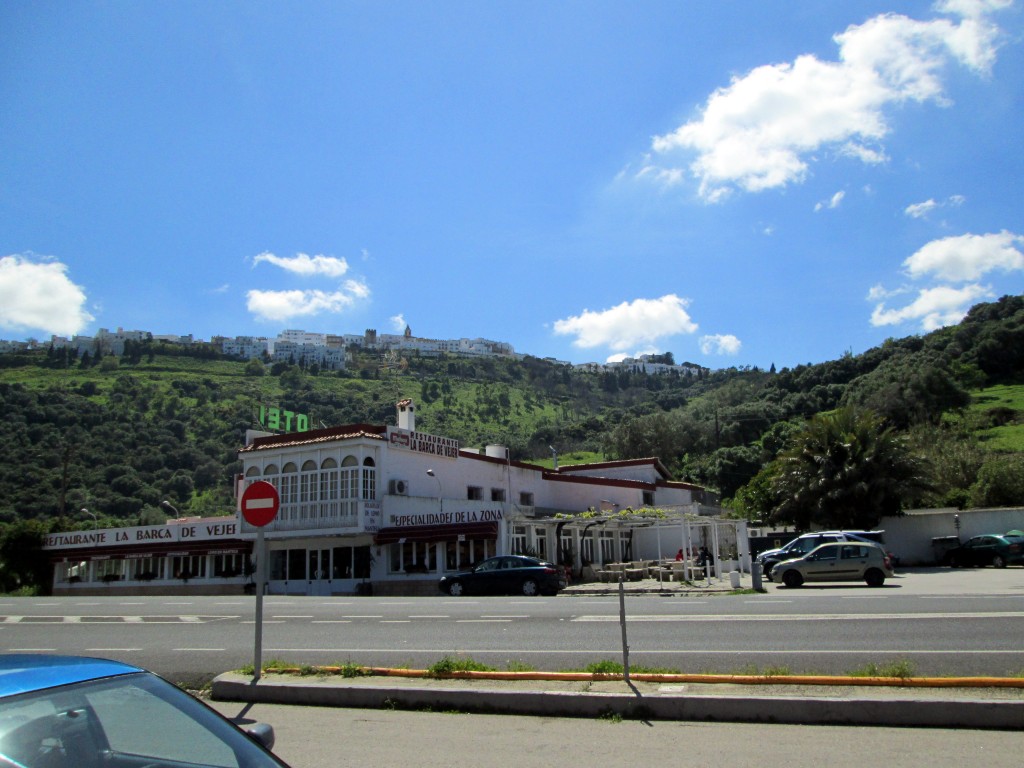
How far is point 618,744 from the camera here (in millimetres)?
6555

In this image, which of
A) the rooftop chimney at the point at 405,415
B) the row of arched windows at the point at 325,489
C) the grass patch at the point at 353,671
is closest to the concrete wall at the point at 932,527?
the rooftop chimney at the point at 405,415

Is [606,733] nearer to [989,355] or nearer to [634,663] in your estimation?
[634,663]

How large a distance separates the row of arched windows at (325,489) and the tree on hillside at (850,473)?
20649mm

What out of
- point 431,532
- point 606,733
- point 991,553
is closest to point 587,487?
point 431,532

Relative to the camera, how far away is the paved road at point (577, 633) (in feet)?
33.5

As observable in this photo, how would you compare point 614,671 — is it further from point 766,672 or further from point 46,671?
point 46,671

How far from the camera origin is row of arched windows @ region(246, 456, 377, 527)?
121 feet

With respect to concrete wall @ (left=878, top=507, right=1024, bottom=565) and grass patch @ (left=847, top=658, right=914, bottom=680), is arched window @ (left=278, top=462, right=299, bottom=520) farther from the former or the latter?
grass patch @ (left=847, top=658, right=914, bottom=680)

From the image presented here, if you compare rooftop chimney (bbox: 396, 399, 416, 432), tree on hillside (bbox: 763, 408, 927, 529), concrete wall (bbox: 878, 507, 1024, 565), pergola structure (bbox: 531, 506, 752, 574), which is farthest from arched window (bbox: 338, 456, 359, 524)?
concrete wall (bbox: 878, 507, 1024, 565)

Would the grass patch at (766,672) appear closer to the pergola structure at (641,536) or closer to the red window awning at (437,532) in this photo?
the pergola structure at (641,536)

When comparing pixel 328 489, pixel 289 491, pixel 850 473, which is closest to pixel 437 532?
pixel 328 489

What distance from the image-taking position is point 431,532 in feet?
115

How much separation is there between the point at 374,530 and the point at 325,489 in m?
3.31

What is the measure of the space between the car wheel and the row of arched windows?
18739 millimetres
